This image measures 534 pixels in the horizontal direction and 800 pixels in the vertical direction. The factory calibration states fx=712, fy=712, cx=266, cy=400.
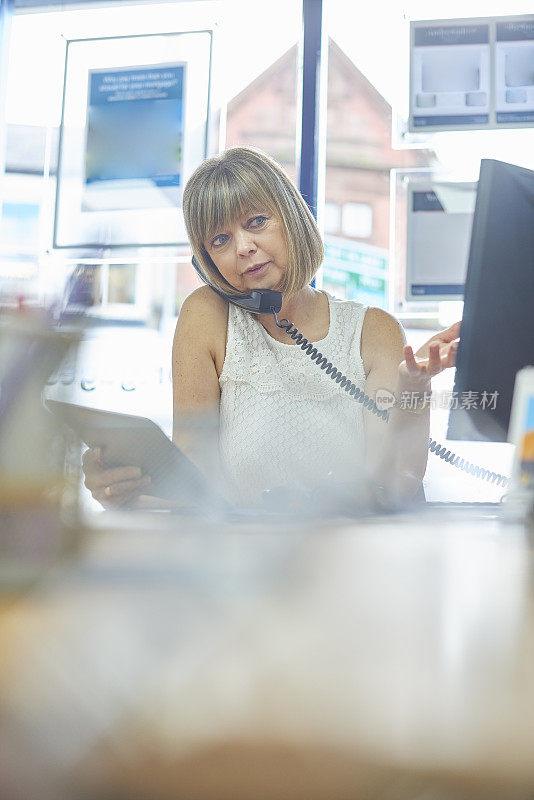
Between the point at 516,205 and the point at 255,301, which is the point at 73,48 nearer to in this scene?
the point at 255,301

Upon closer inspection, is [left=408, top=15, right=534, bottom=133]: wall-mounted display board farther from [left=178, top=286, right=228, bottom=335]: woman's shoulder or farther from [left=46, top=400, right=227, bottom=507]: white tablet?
[left=46, top=400, right=227, bottom=507]: white tablet

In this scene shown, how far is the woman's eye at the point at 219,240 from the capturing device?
162 centimetres

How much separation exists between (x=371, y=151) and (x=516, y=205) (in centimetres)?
202

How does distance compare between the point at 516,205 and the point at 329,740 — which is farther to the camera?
the point at 516,205

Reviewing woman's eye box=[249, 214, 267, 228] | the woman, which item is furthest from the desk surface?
woman's eye box=[249, 214, 267, 228]

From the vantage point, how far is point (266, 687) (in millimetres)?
203

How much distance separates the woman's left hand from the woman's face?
66cm

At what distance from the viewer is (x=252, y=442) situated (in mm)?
1493

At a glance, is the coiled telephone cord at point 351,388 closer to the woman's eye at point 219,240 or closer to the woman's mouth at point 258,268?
the woman's mouth at point 258,268

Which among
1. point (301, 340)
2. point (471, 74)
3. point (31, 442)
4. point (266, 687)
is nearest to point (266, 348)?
point (301, 340)

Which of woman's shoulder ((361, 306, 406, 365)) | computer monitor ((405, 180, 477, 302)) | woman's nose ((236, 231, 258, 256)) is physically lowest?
woman's shoulder ((361, 306, 406, 365))

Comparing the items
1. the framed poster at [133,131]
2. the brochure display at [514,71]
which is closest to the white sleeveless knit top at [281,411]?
the framed poster at [133,131]

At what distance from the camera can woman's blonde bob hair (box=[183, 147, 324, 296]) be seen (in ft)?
5.21

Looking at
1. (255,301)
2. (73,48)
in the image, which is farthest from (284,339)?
(73,48)
